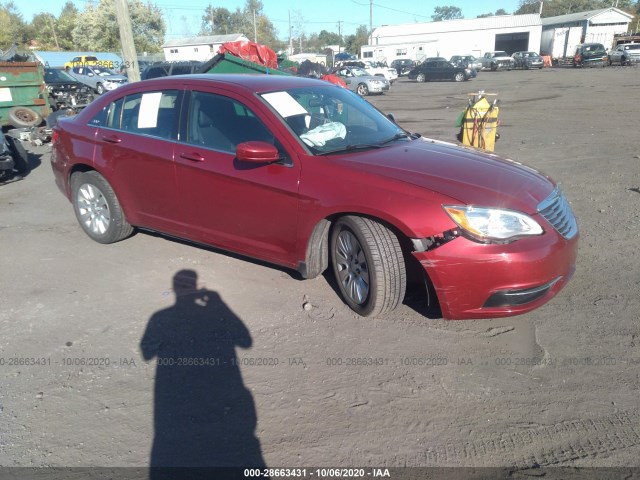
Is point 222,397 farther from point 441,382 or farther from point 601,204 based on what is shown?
point 601,204

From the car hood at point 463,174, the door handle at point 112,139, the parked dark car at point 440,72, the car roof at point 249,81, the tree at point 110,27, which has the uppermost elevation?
the tree at point 110,27

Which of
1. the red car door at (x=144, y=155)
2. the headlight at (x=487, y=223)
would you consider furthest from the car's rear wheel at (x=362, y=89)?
the headlight at (x=487, y=223)

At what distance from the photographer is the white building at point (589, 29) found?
54.3 metres

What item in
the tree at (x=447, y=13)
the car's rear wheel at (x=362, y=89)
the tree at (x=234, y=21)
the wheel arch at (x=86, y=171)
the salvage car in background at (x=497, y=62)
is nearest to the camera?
the wheel arch at (x=86, y=171)

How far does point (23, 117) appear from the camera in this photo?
12.8m

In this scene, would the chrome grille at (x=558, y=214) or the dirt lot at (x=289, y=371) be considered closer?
the dirt lot at (x=289, y=371)

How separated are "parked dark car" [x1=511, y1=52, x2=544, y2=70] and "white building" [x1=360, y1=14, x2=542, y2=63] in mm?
14107

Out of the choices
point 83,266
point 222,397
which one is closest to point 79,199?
point 83,266

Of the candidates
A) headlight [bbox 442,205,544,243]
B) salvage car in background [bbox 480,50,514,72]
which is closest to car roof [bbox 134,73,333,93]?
headlight [bbox 442,205,544,243]

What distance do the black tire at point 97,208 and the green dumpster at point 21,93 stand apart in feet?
28.9

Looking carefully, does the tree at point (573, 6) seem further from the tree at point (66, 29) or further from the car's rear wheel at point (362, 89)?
the tree at point (66, 29)

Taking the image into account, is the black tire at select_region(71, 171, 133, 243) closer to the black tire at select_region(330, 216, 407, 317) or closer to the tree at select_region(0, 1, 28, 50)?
the black tire at select_region(330, 216, 407, 317)

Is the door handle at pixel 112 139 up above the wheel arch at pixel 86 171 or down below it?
above

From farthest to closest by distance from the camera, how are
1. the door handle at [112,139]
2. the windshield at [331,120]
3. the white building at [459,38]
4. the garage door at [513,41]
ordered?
the garage door at [513,41], the white building at [459,38], the door handle at [112,139], the windshield at [331,120]
